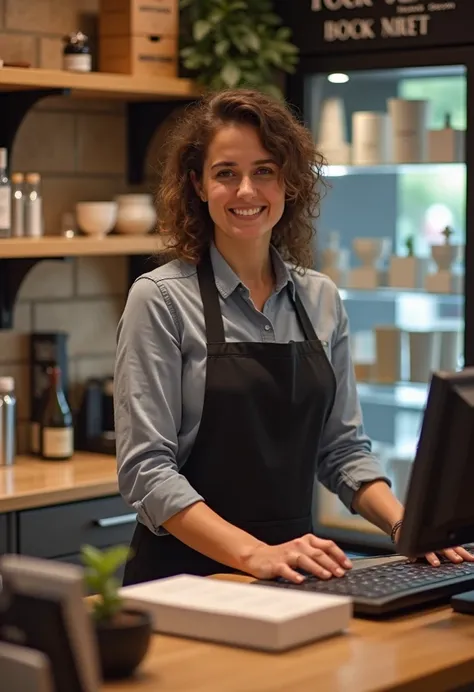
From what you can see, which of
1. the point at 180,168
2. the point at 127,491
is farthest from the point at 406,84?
the point at 127,491

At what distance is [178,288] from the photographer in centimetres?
243

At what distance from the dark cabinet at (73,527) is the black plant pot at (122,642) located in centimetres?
175

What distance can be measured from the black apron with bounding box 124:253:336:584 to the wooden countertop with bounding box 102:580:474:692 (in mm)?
655

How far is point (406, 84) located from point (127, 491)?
7.62 ft

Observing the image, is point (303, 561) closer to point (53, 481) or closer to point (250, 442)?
point (250, 442)

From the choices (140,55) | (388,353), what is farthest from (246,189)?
(388,353)

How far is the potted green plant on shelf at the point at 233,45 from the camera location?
3.84 meters

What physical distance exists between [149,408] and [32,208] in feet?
4.80

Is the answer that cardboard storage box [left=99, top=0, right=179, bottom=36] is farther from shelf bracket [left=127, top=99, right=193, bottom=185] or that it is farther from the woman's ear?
the woman's ear

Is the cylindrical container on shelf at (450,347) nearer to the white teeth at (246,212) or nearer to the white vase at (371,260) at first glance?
the white vase at (371,260)

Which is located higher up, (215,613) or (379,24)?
(379,24)

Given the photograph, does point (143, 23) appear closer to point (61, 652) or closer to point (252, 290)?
point (252, 290)

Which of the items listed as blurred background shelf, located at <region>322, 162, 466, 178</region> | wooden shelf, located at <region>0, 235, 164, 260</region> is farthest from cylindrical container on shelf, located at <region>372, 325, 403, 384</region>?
wooden shelf, located at <region>0, 235, 164, 260</region>

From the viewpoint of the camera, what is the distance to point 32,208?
3.60 metres
